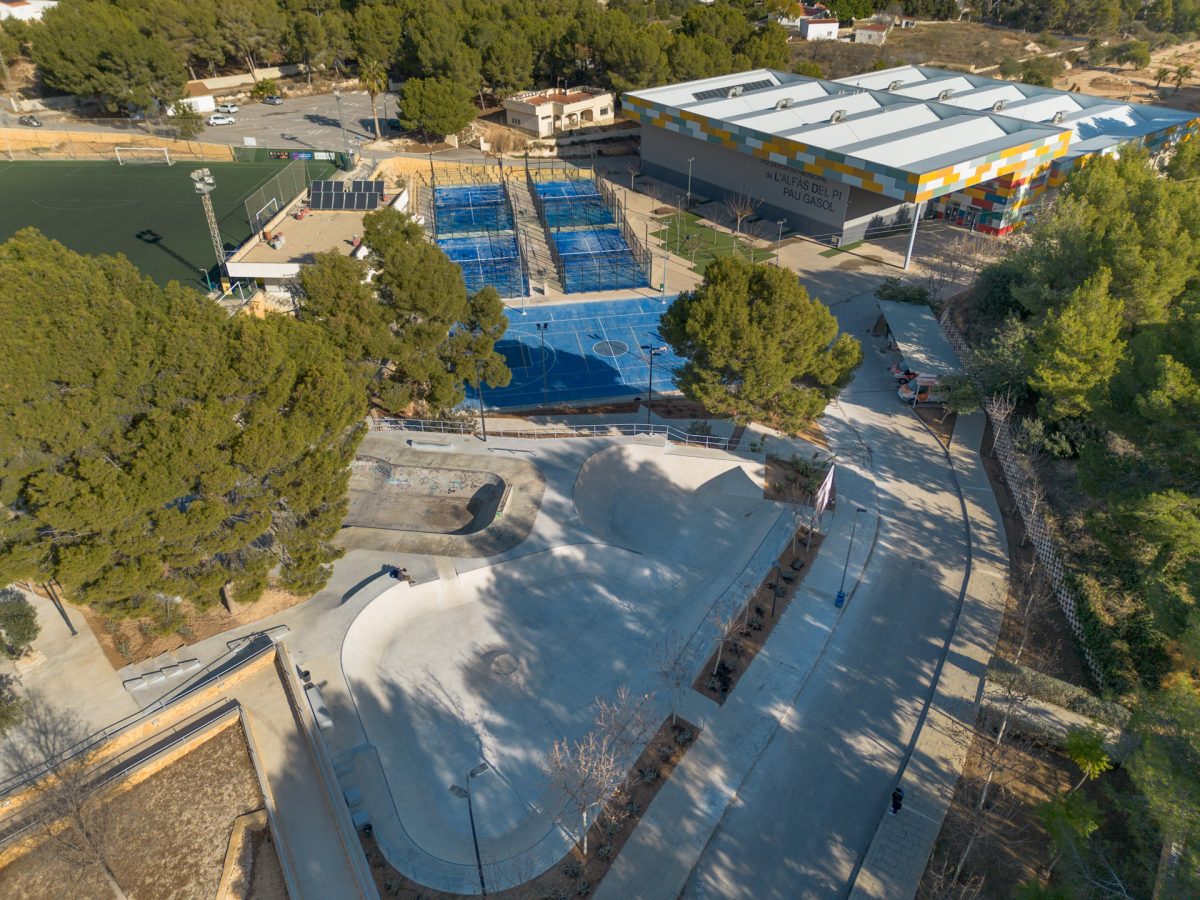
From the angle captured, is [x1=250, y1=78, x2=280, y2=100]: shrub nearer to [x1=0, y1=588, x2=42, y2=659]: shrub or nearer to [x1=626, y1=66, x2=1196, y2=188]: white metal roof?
[x1=626, y1=66, x2=1196, y2=188]: white metal roof

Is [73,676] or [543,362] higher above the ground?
[543,362]

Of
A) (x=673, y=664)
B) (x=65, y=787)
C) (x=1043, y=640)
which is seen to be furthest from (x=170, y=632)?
(x=1043, y=640)

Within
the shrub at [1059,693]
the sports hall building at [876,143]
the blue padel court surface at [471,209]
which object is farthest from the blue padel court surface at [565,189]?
the shrub at [1059,693]

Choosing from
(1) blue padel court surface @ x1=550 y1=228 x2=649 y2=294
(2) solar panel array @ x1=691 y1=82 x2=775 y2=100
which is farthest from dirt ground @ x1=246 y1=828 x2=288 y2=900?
(2) solar panel array @ x1=691 y1=82 x2=775 y2=100

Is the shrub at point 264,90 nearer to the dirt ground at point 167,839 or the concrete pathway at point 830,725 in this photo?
the concrete pathway at point 830,725

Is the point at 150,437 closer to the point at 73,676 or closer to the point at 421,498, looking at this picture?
the point at 73,676

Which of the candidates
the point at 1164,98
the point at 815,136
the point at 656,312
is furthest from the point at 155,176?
the point at 1164,98
